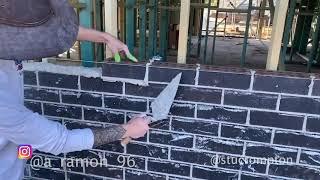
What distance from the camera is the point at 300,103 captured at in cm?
196

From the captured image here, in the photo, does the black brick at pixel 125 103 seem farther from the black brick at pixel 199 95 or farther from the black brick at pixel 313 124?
the black brick at pixel 313 124

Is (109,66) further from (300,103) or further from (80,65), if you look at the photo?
(300,103)

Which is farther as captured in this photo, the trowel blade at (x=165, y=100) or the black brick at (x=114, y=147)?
the black brick at (x=114, y=147)

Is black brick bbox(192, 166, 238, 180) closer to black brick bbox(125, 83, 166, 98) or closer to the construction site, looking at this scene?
the construction site

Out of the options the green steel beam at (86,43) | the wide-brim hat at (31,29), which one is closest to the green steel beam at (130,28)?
the green steel beam at (86,43)

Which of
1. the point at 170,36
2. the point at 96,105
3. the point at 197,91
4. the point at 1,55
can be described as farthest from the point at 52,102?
the point at 170,36

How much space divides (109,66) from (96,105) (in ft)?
1.00

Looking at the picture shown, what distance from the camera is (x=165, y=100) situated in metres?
2.05

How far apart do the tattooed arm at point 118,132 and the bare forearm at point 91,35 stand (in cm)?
50

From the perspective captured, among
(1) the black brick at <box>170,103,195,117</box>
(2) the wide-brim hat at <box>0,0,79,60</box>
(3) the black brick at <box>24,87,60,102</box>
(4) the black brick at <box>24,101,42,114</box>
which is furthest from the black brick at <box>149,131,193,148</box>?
(2) the wide-brim hat at <box>0,0,79,60</box>

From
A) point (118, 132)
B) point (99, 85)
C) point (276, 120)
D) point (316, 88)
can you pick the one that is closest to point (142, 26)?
point (99, 85)

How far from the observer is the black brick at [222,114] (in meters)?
2.08

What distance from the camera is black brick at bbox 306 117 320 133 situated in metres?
1.98

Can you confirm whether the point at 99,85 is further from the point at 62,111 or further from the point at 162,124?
the point at 162,124
